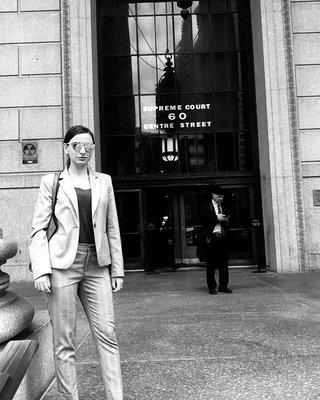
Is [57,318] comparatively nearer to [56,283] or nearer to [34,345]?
[56,283]

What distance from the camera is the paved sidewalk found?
11.4 ft

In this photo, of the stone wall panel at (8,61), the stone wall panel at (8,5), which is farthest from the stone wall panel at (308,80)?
the stone wall panel at (8,5)

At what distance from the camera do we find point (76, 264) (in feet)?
9.65

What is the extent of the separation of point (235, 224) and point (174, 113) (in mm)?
3645

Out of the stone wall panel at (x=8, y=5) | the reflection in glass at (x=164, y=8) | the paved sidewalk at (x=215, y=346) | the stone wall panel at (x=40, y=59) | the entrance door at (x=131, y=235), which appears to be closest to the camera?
the paved sidewalk at (x=215, y=346)

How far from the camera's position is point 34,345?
202cm

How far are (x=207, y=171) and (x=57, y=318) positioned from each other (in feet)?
31.3

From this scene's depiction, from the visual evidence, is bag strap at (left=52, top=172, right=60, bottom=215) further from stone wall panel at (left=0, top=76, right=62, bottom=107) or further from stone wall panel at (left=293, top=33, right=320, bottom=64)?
stone wall panel at (left=293, top=33, right=320, bottom=64)

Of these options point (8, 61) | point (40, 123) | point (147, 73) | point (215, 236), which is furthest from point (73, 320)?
point (147, 73)

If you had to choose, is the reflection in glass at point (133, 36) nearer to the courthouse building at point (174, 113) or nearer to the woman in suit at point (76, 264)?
the courthouse building at point (174, 113)

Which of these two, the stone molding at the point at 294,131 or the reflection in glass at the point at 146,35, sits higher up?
the reflection in glass at the point at 146,35

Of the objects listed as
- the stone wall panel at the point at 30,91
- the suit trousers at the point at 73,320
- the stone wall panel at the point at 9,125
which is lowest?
the suit trousers at the point at 73,320

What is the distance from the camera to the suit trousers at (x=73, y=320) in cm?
289

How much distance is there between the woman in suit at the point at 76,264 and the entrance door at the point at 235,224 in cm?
898
